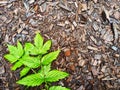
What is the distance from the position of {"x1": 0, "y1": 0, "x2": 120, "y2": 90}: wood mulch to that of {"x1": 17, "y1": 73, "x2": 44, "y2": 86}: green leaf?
0.30 meters

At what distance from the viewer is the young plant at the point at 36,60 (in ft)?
7.48

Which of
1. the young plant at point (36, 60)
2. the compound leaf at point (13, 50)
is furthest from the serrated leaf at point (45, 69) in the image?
the compound leaf at point (13, 50)

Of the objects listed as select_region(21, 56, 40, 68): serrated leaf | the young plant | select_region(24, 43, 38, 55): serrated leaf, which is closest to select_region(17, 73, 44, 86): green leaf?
the young plant

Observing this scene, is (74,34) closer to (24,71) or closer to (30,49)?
(30,49)

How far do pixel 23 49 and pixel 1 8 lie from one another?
0.59m

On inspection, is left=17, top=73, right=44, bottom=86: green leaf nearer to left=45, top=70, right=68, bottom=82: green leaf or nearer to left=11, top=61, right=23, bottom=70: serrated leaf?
left=45, top=70, right=68, bottom=82: green leaf

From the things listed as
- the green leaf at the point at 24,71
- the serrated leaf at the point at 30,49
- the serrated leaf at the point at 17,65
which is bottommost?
the green leaf at the point at 24,71

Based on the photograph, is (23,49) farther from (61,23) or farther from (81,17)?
(81,17)

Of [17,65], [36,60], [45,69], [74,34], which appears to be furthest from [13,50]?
[74,34]

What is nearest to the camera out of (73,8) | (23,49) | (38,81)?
(38,81)

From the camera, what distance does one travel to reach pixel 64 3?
286cm

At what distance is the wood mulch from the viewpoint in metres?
2.59

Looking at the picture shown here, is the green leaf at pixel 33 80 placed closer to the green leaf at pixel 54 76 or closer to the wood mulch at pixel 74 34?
the green leaf at pixel 54 76

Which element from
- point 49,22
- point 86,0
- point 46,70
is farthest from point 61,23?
point 46,70
